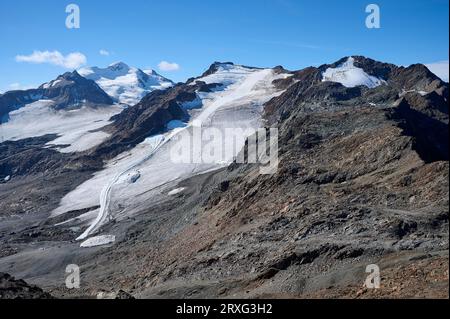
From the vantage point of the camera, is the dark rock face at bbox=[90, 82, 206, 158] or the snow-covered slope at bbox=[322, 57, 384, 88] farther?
the dark rock face at bbox=[90, 82, 206, 158]

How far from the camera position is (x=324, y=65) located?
105938mm

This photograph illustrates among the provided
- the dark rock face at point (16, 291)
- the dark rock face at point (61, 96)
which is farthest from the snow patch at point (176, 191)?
the dark rock face at point (61, 96)

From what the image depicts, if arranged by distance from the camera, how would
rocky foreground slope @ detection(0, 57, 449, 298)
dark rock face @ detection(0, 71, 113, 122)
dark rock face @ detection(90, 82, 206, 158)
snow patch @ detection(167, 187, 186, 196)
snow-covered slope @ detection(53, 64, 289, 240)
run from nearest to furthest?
rocky foreground slope @ detection(0, 57, 449, 298) < snow patch @ detection(167, 187, 186, 196) < snow-covered slope @ detection(53, 64, 289, 240) < dark rock face @ detection(90, 82, 206, 158) < dark rock face @ detection(0, 71, 113, 122)

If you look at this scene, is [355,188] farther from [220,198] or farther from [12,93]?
[12,93]

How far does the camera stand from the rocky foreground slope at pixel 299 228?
72.3 ft

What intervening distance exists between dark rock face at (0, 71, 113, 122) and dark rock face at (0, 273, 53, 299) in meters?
150

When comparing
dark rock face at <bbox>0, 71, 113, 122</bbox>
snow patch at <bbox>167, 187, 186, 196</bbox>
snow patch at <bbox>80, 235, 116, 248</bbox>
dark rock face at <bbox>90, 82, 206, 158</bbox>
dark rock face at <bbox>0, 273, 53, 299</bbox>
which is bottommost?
snow patch at <bbox>80, 235, 116, 248</bbox>

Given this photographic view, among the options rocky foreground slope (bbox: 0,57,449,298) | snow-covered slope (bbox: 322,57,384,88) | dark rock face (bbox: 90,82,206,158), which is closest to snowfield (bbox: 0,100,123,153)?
dark rock face (bbox: 90,82,206,158)

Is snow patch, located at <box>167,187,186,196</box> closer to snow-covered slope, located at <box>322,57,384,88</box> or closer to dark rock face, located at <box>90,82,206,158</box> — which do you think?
dark rock face, located at <box>90,82,206,158</box>

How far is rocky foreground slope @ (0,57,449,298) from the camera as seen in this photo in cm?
2203

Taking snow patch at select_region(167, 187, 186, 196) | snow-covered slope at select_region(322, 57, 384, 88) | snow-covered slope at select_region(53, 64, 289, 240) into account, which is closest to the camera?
snow patch at select_region(167, 187, 186, 196)

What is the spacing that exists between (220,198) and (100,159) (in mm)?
54724

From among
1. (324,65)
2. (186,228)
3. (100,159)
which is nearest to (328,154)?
(186,228)

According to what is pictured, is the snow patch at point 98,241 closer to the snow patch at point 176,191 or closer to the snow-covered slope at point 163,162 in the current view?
the snow-covered slope at point 163,162
